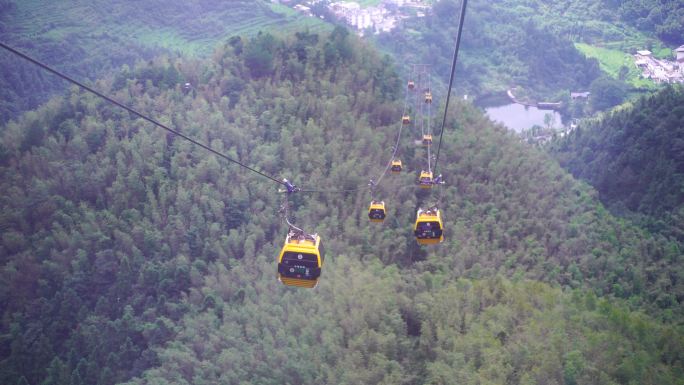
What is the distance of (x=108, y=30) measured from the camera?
211 ft

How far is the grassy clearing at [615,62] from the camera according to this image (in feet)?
159

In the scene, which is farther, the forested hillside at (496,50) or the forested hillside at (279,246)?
the forested hillside at (496,50)

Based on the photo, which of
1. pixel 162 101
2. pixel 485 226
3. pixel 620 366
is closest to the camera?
pixel 620 366

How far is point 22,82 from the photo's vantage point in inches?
2096

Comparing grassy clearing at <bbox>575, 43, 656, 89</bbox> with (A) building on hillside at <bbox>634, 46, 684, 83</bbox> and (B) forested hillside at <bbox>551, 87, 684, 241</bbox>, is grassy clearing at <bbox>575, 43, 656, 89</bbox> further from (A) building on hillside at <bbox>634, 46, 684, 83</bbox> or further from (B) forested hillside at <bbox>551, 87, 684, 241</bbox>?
(B) forested hillside at <bbox>551, 87, 684, 241</bbox>

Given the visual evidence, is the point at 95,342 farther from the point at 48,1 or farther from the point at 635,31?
the point at 48,1

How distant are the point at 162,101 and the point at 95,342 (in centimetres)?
1482

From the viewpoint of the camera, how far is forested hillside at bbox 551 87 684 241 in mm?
29734

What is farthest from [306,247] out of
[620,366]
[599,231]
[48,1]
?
[48,1]

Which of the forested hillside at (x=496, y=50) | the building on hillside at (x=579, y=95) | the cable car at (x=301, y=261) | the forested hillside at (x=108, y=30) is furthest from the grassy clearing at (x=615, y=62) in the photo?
the cable car at (x=301, y=261)

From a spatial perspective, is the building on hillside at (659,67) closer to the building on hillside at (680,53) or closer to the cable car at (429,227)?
the building on hillside at (680,53)

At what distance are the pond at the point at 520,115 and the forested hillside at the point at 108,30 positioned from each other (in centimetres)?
2018

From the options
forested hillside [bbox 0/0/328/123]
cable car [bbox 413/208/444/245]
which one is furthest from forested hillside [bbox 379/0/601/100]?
cable car [bbox 413/208/444/245]

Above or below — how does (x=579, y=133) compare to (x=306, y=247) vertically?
below
